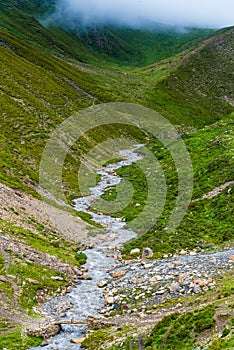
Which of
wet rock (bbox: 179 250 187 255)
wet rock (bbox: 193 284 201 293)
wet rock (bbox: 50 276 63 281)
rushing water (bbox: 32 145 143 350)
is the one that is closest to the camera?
rushing water (bbox: 32 145 143 350)

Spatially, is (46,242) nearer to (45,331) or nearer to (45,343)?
(45,331)

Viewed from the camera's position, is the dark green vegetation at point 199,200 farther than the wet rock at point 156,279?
Yes

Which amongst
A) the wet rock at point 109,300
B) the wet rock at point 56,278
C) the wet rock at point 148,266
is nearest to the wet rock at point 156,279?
the wet rock at point 148,266

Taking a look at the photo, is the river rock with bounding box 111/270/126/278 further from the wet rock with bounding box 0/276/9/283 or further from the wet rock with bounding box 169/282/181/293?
the wet rock with bounding box 0/276/9/283

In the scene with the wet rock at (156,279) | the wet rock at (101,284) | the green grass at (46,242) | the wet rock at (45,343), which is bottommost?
the green grass at (46,242)

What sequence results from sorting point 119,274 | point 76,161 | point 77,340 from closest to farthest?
1. point 77,340
2. point 119,274
3. point 76,161

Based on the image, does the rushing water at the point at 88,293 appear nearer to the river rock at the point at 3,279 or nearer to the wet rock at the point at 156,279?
the river rock at the point at 3,279

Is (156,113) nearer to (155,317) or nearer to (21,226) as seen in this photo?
(21,226)

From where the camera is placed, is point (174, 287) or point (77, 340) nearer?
point (77, 340)

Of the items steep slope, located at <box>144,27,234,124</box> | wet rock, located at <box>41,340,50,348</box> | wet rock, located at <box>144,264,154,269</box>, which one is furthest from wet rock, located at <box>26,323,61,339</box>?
steep slope, located at <box>144,27,234,124</box>

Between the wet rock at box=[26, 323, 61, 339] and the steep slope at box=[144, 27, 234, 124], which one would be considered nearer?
the wet rock at box=[26, 323, 61, 339]

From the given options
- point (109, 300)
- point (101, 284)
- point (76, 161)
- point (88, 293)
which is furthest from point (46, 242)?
point (76, 161)

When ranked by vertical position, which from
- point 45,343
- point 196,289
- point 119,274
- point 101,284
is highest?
point 196,289

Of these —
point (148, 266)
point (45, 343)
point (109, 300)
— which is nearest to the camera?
point (45, 343)
